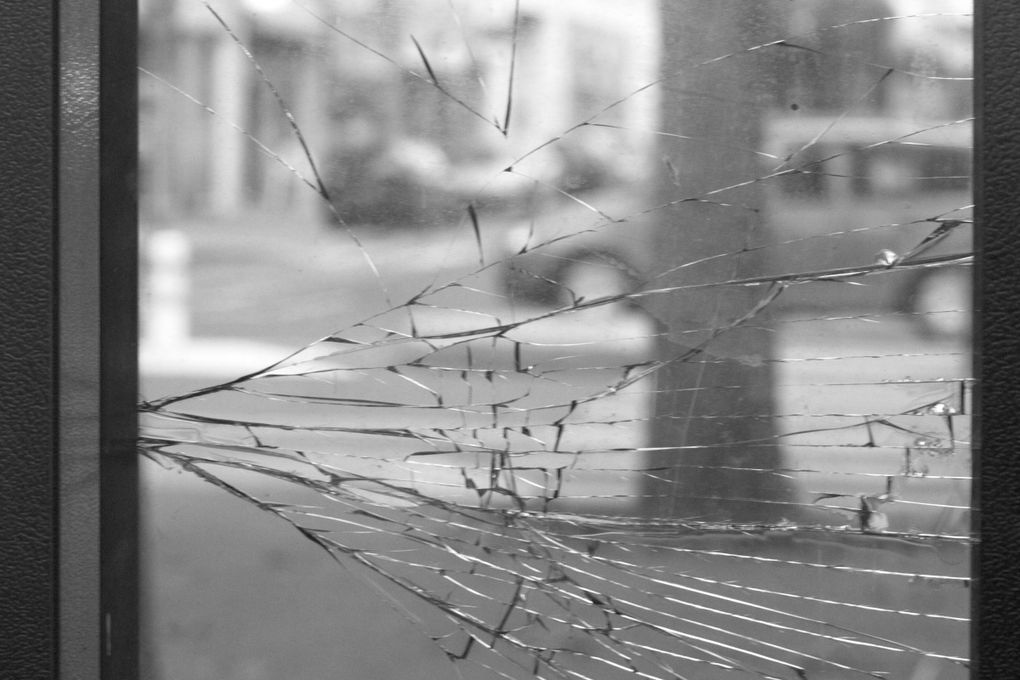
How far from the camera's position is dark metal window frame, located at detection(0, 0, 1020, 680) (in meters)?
1.71

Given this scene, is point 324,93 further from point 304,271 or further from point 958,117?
point 958,117

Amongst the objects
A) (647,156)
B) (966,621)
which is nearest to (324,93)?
(647,156)

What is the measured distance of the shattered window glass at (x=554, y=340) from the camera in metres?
1.81

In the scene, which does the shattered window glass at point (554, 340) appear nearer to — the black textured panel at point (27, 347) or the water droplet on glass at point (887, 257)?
the water droplet on glass at point (887, 257)

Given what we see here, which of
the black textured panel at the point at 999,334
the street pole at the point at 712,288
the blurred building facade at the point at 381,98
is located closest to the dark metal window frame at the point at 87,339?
the black textured panel at the point at 999,334

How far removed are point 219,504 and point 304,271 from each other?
51 cm

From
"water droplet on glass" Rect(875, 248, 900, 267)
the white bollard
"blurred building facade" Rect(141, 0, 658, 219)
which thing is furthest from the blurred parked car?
the white bollard

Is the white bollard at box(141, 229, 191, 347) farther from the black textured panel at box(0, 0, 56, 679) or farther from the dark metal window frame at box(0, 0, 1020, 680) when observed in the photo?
the black textured panel at box(0, 0, 56, 679)

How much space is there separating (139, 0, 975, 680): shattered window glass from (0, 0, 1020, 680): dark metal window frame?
6 centimetres

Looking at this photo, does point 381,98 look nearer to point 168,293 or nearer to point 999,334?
point 168,293

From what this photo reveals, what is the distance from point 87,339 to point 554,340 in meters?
0.93

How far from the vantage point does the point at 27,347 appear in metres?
1.78

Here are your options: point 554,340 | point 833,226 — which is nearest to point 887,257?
point 833,226

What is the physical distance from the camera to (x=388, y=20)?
1871 millimetres
